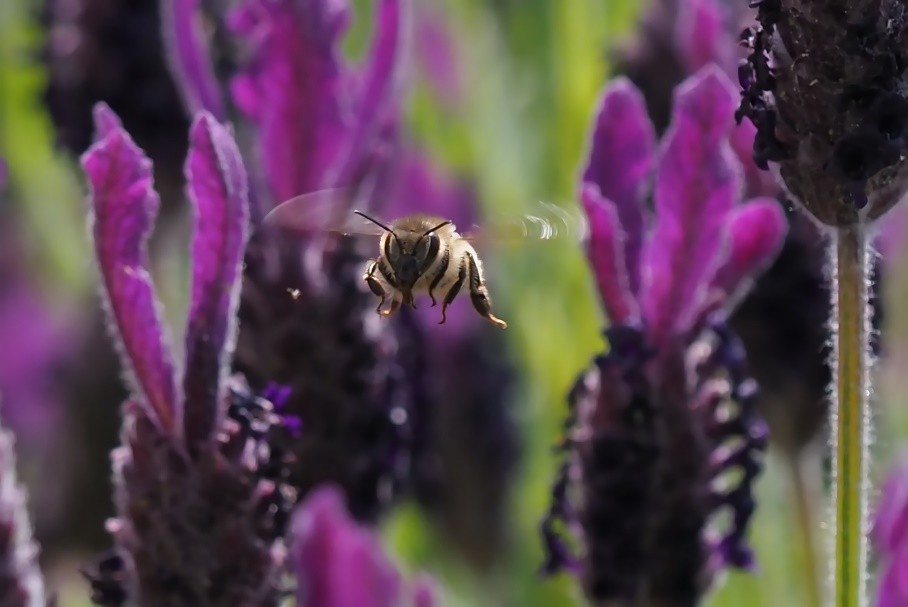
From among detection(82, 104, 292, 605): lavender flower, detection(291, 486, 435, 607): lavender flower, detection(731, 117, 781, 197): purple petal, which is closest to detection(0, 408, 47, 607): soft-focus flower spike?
detection(82, 104, 292, 605): lavender flower

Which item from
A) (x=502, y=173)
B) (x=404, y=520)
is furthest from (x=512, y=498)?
(x=502, y=173)

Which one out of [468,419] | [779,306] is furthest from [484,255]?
[779,306]

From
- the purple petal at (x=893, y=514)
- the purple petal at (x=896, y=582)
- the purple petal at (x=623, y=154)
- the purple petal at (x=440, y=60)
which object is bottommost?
the purple petal at (x=896, y=582)

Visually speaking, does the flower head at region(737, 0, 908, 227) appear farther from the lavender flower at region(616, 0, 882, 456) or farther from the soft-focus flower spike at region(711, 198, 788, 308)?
the lavender flower at region(616, 0, 882, 456)

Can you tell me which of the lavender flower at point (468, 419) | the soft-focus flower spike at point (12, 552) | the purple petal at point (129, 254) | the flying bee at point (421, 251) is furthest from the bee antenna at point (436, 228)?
the lavender flower at point (468, 419)

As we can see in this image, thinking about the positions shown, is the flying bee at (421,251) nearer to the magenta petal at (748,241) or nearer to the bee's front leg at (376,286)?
the bee's front leg at (376,286)

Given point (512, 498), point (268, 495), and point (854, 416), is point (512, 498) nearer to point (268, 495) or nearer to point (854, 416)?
point (268, 495)
